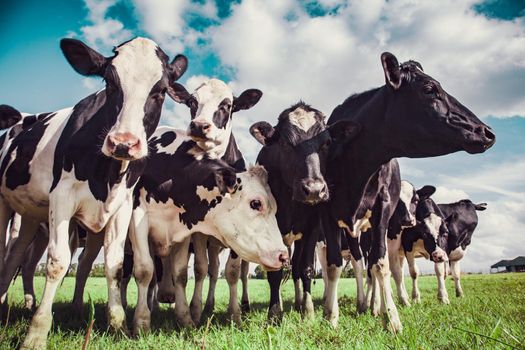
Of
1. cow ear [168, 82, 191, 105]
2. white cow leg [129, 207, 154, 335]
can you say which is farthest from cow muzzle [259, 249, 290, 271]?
cow ear [168, 82, 191, 105]

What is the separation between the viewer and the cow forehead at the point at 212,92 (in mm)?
7496

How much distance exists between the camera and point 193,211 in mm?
6207

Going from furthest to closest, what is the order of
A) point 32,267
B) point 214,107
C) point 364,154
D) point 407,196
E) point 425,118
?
1. point 407,196
2. point 32,267
3. point 214,107
4. point 364,154
5. point 425,118

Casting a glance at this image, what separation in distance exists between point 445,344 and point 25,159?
5.04m

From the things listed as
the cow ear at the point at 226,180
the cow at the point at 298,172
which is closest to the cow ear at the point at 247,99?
the cow at the point at 298,172

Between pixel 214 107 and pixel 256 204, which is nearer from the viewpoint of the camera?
pixel 256 204

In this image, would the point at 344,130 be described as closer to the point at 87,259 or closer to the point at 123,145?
the point at 123,145

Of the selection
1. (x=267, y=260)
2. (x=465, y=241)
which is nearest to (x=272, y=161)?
(x=267, y=260)

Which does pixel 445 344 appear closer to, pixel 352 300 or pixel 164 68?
pixel 164 68

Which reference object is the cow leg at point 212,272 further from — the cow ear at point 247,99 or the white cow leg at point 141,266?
the cow ear at point 247,99

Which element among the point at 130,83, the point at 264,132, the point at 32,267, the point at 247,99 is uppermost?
the point at 247,99

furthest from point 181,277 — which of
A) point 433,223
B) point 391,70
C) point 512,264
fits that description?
point 512,264

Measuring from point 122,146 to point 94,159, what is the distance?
96 cm

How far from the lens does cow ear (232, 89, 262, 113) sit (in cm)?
802
